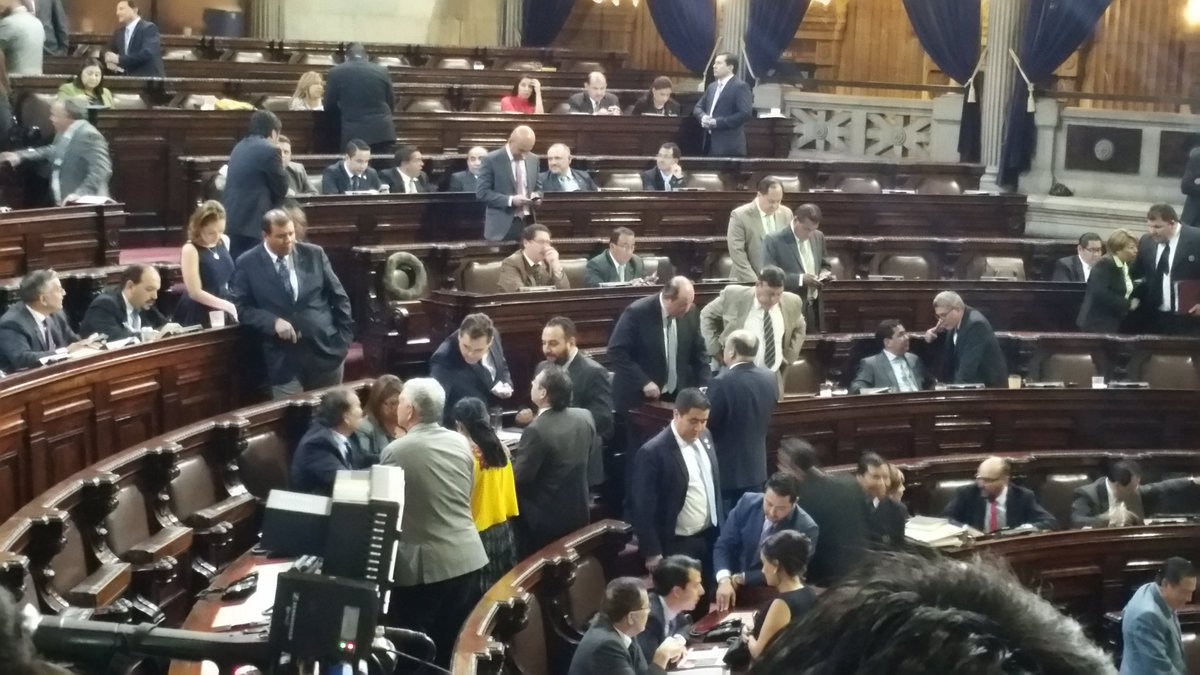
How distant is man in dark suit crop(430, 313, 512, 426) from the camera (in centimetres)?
657

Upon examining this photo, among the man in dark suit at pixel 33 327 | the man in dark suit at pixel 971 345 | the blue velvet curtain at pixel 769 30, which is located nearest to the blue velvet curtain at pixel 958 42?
the blue velvet curtain at pixel 769 30

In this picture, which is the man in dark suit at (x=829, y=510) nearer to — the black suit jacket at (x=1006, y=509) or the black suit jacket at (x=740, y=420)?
the black suit jacket at (x=740, y=420)

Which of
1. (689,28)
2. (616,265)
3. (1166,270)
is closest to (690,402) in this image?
(616,265)

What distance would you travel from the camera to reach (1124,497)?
7.17 meters

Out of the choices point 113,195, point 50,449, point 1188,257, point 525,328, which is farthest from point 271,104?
point 1188,257

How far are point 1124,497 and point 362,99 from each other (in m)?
5.44

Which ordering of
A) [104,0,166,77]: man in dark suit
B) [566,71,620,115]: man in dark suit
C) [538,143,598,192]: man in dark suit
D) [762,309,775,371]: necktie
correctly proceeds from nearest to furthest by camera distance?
[762,309,775,371]: necktie < [538,143,598,192]: man in dark suit < [104,0,166,77]: man in dark suit < [566,71,620,115]: man in dark suit

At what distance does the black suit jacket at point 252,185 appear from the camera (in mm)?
7766

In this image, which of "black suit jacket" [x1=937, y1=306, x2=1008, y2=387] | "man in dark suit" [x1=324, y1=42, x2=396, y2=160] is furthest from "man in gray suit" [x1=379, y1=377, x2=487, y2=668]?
"man in dark suit" [x1=324, y1=42, x2=396, y2=160]

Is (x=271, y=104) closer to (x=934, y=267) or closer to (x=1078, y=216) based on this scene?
(x=934, y=267)

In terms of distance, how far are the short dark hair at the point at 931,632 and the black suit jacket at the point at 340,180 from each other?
8.70 meters

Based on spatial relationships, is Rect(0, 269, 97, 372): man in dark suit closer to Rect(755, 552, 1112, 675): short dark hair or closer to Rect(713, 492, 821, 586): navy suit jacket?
Rect(713, 492, 821, 586): navy suit jacket

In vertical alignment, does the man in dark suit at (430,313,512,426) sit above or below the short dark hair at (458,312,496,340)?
below

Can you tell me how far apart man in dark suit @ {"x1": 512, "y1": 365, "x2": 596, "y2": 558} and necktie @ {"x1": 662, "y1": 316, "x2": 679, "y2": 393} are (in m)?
1.43
